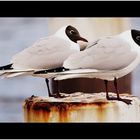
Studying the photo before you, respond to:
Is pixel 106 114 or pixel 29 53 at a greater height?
pixel 29 53

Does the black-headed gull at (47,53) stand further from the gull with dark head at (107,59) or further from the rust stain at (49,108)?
the rust stain at (49,108)

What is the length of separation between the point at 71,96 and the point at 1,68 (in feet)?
1.13

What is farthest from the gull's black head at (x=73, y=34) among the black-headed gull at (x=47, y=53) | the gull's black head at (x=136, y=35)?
the gull's black head at (x=136, y=35)

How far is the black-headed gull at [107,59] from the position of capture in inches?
113

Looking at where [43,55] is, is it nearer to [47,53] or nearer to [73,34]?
[47,53]

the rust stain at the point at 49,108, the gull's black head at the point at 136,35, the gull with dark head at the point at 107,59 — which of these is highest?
the gull's black head at the point at 136,35

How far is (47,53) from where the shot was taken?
292cm

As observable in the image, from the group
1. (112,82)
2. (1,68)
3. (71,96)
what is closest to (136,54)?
(112,82)

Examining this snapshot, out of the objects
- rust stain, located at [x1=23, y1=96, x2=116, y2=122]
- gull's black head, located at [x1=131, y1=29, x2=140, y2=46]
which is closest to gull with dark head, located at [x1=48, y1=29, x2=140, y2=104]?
gull's black head, located at [x1=131, y1=29, x2=140, y2=46]

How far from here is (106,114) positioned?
2902mm

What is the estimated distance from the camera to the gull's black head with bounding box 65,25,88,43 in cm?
294

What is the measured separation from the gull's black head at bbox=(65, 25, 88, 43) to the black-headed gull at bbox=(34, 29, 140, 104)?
0.07 meters

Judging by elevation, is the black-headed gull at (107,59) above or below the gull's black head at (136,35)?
below

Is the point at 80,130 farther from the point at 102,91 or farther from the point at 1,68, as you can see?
the point at 1,68
